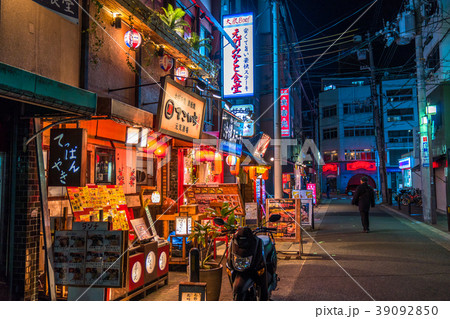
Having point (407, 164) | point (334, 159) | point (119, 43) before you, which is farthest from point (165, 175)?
point (334, 159)

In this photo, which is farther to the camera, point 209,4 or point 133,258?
point 209,4

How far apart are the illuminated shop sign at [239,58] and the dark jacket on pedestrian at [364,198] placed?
6.84 metres

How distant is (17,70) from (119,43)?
528 centimetres

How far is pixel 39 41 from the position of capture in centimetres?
712

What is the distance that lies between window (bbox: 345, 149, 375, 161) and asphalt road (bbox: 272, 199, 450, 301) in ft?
165

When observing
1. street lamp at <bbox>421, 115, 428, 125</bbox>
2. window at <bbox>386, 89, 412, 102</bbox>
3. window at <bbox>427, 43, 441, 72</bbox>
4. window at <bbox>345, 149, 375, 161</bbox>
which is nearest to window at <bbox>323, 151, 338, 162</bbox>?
window at <bbox>345, 149, 375, 161</bbox>

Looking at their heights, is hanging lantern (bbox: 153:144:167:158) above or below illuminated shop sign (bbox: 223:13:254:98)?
below

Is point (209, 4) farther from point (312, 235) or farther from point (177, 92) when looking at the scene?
point (312, 235)

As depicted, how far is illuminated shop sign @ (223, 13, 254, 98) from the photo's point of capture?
17.8 metres

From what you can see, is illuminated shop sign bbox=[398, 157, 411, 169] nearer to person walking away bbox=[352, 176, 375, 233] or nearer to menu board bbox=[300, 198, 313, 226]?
person walking away bbox=[352, 176, 375, 233]

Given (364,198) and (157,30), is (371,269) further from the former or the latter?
(157,30)

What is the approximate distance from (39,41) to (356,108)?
63581mm

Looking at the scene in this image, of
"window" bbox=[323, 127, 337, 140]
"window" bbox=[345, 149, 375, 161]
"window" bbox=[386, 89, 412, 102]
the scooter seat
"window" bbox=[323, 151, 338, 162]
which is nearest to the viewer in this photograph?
the scooter seat

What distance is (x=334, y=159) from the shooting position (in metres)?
66.2
